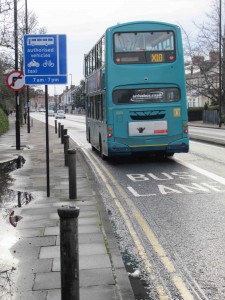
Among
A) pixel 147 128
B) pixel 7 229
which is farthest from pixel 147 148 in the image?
pixel 7 229

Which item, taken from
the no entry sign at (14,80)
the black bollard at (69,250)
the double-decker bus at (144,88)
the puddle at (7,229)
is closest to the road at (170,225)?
the black bollard at (69,250)

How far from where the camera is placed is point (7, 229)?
6594 mm

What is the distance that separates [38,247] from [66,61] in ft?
14.5

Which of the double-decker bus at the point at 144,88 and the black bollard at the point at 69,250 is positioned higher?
the double-decker bus at the point at 144,88

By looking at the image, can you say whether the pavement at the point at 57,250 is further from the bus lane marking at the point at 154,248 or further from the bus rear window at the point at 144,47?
the bus rear window at the point at 144,47

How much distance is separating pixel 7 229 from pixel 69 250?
321 cm

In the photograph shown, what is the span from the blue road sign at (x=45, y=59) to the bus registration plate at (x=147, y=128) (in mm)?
4990

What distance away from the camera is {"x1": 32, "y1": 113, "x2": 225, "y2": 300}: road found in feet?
14.9

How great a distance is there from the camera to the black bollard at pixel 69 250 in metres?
3.60

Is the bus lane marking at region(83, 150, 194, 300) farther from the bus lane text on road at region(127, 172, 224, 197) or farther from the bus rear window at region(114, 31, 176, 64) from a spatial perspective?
the bus rear window at region(114, 31, 176, 64)

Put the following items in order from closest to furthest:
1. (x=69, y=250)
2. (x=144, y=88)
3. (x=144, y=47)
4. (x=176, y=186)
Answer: (x=69, y=250) < (x=176, y=186) < (x=144, y=47) < (x=144, y=88)

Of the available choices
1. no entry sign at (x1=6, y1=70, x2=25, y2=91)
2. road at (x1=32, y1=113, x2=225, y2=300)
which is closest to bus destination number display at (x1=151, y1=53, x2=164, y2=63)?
road at (x1=32, y1=113, x2=225, y2=300)

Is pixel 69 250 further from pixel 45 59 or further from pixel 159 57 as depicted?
pixel 159 57

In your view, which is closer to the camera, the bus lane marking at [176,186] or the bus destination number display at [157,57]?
the bus lane marking at [176,186]
